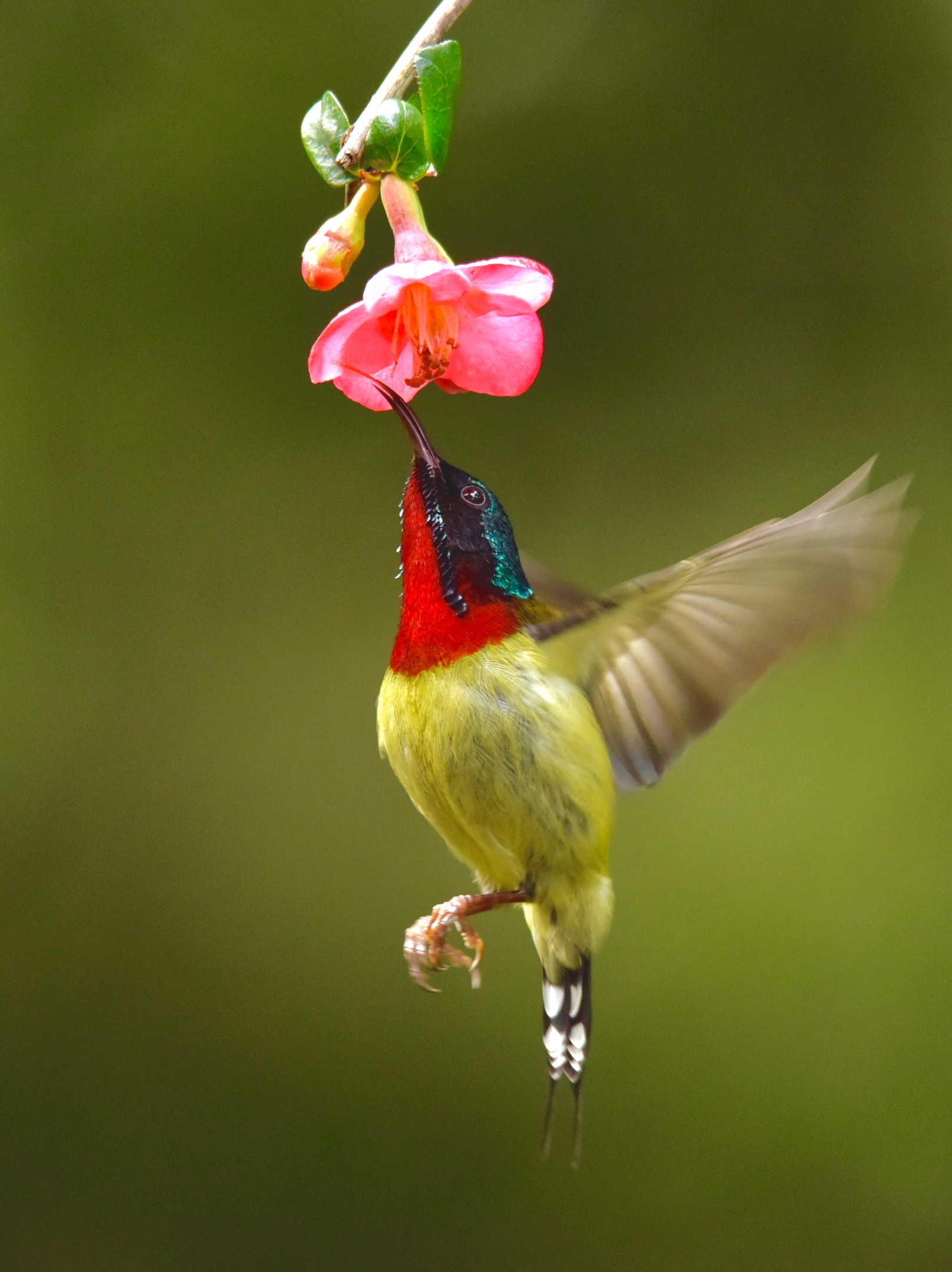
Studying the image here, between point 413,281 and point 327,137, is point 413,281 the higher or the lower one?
the lower one

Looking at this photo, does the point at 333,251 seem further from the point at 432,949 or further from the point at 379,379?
the point at 432,949

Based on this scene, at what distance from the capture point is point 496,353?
1228 millimetres

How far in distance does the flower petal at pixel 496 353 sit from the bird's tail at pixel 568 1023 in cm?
92

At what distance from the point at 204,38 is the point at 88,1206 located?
3467 mm

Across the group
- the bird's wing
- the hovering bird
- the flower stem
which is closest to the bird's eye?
the hovering bird

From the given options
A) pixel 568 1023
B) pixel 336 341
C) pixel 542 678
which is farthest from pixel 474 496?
pixel 568 1023

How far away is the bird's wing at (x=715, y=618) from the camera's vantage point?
4.04ft

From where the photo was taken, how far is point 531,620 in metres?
1.59

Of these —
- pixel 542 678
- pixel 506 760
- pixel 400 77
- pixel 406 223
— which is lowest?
pixel 506 760

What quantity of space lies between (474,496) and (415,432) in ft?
0.45

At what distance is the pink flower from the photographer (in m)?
1.09

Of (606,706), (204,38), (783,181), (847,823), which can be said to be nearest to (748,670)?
(606,706)

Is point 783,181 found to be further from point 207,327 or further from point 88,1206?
point 88,1206

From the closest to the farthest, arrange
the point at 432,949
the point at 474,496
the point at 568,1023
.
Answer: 1. the point at 432,949
2. the point at 474,496
3. the point at 568,1023
